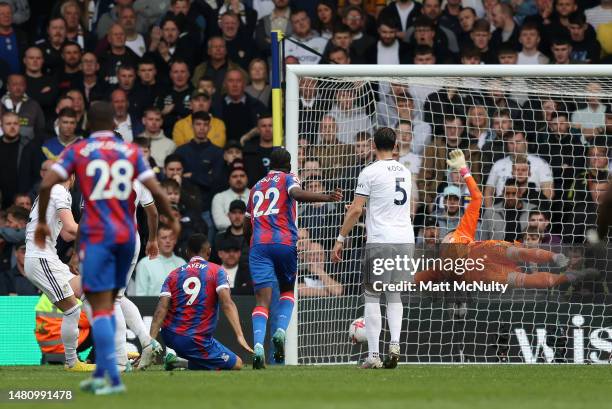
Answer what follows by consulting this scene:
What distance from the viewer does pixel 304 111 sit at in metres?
16.8

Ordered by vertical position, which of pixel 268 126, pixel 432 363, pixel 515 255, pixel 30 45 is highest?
pixel 30 45

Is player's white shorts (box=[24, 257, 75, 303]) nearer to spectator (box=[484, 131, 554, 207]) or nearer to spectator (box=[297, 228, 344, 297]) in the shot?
spectator (box=[297, 228, 344, 297])

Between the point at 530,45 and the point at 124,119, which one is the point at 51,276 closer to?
the point at 124,119

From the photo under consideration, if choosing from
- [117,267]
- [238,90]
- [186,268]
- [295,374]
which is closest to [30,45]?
[238,90]

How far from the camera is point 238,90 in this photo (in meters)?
19.5

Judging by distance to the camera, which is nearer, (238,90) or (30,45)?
(238,90)

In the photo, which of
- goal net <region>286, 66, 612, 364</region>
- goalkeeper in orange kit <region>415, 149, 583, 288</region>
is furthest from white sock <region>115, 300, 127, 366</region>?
goalkeeper in orange kit <region>415, 149, 583, 288</region>

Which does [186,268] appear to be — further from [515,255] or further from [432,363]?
[515,255]

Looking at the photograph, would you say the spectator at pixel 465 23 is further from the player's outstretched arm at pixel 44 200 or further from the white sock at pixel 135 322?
the player's outstretched arm at pixel 44 200

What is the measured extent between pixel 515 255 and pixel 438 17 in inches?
226

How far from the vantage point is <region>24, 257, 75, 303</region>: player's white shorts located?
1303cm

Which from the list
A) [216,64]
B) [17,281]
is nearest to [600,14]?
[216,64]

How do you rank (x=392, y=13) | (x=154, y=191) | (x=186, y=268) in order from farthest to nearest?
(x=392, y=13) → (x=186, y=268) → (x=154, y=191)

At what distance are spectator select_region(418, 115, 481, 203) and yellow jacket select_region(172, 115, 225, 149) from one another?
12.0 feet
